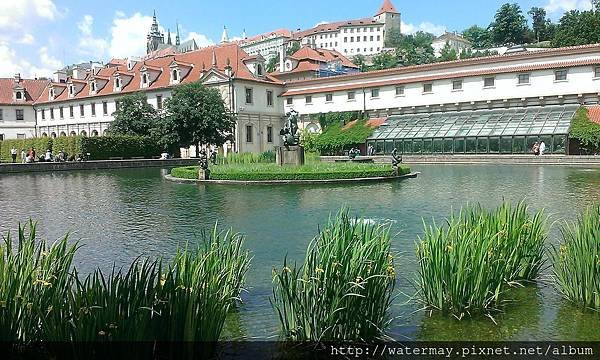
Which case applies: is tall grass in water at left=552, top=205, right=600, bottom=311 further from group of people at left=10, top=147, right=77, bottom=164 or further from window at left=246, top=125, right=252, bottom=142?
window at left=246, top=125, right=252, bottom=142

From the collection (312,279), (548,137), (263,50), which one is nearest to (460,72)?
(548,137)

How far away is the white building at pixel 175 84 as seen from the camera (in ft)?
191

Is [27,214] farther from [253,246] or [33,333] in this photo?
[33,333]

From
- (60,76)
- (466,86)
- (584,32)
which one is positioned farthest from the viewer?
(60,76)

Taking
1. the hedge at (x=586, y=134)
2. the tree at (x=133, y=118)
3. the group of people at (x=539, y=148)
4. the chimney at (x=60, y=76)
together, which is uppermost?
the chimney at (x=60, y=76)

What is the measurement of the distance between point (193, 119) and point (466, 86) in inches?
1033

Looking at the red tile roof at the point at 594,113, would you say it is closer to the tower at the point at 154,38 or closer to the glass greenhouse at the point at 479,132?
the glass greenhouse at the point at 479,132

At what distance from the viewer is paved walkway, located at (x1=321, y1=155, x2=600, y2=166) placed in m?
35.2

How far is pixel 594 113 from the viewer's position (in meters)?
41.5

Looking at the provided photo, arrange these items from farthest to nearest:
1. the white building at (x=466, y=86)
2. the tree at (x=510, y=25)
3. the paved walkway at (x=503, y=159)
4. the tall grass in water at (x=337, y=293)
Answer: the tree at (x=510, y=25) < the white building at (x=466, y=86) < the paved walkway at (x=503, y=159) < the tall grass in water at (x=337, y=293)

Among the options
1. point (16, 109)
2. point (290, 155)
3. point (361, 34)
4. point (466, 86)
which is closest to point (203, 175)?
point (290, 155)

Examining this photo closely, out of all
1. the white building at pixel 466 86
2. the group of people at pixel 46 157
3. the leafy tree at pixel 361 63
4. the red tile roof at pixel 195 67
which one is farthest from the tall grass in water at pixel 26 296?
the leafy tree at pixel 361 63

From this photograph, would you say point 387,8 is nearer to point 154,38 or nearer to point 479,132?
point 154,38

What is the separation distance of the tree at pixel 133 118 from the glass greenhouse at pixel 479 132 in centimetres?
2231
